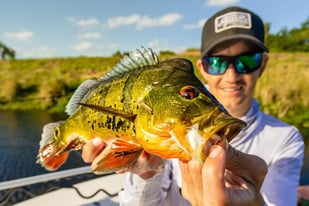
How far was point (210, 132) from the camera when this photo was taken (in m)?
0.81

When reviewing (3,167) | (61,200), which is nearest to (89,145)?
(61,200)

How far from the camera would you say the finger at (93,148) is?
121cm

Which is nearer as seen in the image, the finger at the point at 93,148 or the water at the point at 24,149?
the finger at the point at 93,148

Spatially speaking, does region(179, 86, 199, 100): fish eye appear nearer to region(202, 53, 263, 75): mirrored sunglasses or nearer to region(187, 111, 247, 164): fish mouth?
region(187, 111, 247, 164): fish mouth

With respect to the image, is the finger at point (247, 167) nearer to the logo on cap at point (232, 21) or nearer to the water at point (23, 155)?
the logo on cap at point (232, 21)

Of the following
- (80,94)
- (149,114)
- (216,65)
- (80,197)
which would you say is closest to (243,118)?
(216,65)

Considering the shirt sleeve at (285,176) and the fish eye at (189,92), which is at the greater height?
the fish eye at (189,92)

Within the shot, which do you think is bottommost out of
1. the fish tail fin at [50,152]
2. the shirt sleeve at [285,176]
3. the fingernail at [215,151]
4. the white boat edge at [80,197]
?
the white boat edge at [80,197]

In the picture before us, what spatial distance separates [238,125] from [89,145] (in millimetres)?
609

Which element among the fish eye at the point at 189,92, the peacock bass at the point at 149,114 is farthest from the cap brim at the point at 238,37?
the fish eye at the point at 189,92

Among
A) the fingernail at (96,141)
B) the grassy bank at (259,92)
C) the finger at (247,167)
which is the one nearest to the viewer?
the finger at (247,167)

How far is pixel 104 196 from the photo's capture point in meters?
2.98

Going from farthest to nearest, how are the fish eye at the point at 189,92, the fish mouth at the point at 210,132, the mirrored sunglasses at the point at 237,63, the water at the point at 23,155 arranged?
the water at the point at 23,155 → the mirrored sunglasses at the point at 237,63 → the fish eye at the point at 189,92 → the fish mouth at the point at 210,132

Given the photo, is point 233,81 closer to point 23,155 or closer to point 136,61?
point 136,61
